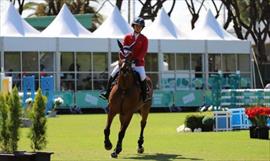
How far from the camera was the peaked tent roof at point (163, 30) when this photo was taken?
165ft

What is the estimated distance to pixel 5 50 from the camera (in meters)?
45.8

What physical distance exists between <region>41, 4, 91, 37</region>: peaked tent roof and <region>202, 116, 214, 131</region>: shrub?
23.7 metres

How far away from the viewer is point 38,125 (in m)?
12.0

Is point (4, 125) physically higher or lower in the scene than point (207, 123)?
higher

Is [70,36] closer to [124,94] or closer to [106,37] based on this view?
[106,37]

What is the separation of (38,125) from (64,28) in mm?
36389

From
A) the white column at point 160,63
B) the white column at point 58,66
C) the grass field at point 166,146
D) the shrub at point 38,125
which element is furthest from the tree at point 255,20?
the shrub at point 38,125

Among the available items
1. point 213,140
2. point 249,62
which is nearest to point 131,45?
point 213,140

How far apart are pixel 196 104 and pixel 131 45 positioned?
111 feet

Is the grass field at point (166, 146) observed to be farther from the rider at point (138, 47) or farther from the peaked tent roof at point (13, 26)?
the peaked tent roof at point (13, 26)

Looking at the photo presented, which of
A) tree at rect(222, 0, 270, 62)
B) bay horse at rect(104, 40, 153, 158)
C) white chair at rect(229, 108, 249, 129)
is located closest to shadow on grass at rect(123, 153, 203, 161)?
bay horse at rect(104, 40, 153, 158)

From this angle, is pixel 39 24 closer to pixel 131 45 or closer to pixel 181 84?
pixel 181 84

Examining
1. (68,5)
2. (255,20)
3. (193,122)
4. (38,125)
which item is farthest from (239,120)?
(68,5)

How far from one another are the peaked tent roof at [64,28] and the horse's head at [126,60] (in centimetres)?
3178
